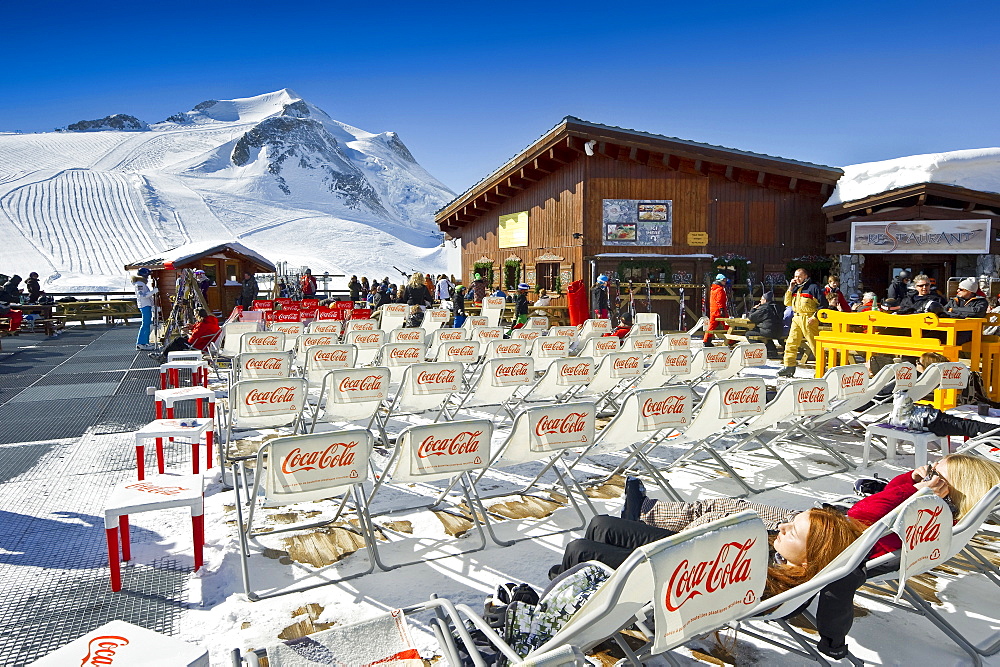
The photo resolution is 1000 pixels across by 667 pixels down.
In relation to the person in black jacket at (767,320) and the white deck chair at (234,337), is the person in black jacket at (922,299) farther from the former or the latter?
the white deck chair at (234,337)

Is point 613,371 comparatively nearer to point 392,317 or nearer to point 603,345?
point 603,345

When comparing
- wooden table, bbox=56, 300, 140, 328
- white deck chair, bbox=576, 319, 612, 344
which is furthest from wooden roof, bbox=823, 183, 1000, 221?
wooden table, bbox=56, 300, 140, 328

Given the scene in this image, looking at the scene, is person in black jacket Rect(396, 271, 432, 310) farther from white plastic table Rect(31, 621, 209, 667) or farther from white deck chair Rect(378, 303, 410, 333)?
white plastic table Rect(31, 621, 209, 667)

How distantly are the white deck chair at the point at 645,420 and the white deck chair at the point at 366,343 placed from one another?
4.11 meters

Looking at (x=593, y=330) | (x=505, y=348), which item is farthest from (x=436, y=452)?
(x=593, y=330)

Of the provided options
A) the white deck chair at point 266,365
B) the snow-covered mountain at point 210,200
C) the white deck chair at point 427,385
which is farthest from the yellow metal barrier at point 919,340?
the snow-covered mountain at point 210,200

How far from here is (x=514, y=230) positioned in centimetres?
2255

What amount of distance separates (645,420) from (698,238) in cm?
1591

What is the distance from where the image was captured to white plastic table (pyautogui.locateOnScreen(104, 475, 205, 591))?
10.5 feet

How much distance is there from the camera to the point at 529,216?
71.4ft

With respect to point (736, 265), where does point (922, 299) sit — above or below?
below

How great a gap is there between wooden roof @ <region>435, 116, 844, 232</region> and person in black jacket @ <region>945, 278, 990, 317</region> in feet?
35.7

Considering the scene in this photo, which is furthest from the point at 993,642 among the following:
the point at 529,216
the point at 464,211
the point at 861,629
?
the point at 464,211

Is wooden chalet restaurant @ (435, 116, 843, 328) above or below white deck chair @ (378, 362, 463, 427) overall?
above
